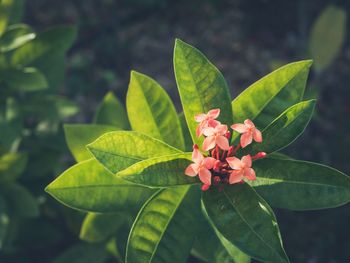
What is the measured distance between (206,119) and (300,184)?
427 mm

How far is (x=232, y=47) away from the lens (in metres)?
4.86

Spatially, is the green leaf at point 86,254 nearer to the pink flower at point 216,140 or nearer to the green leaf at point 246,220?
the green leaf at point 246,220

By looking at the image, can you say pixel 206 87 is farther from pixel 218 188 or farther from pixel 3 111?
pixel 3 111

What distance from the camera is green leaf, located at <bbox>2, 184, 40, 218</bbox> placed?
297cm

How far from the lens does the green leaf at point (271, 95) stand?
1978 mm

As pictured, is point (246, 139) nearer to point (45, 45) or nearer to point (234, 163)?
point (234, 163)

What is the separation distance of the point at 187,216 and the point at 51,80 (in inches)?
60.9

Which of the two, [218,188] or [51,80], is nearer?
[218,188]

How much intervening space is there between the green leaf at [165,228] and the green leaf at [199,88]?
254 mm

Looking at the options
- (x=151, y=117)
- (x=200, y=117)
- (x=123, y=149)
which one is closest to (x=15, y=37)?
(x=151, y=117)

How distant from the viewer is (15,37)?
2.79m

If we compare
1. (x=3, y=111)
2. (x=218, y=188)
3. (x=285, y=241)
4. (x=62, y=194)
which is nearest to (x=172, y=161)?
(x=218, y=188)

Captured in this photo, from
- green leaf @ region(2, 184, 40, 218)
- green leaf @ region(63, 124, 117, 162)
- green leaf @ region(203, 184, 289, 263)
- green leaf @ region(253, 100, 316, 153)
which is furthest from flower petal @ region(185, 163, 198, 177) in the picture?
green leaf @ region(2, 184, 40, 218)

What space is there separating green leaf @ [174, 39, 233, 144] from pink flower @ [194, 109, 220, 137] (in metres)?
0.14
